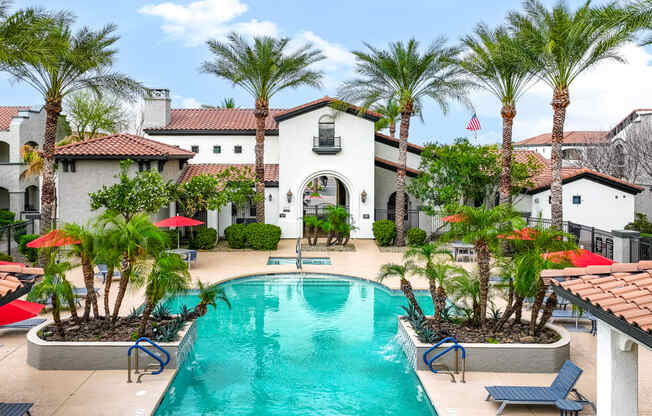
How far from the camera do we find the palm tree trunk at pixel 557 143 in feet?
70.5

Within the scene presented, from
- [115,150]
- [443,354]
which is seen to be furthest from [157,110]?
[443,354]

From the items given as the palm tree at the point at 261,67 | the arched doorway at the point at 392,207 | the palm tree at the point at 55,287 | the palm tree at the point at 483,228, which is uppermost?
the palm tree at the point at 261,67

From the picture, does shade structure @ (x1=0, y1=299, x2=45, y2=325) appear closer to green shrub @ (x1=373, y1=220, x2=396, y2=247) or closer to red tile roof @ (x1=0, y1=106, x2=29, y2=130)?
green shrub @ (x1=373, y1=220, x2=396, y2=247)

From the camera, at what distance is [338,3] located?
97.8 feet

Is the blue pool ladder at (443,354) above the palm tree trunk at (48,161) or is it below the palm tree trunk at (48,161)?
below

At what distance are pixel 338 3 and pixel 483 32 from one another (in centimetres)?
888

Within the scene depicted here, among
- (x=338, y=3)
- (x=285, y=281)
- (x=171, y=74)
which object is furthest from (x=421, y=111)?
(x=285, y=281)

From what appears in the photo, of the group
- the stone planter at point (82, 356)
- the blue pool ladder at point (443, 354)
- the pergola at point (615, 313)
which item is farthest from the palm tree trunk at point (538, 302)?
the stone planter at point (82, 356)

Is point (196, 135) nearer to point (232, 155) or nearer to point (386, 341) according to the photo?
point (232, 155)

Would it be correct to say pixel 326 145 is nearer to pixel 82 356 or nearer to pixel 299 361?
pixel 299 361

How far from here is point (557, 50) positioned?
20.5 m

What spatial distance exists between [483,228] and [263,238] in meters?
17.0

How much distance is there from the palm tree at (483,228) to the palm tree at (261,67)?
1774cm

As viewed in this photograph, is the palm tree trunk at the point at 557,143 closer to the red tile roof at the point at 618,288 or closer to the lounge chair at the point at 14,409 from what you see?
the red tile roof at the point at 618,288
